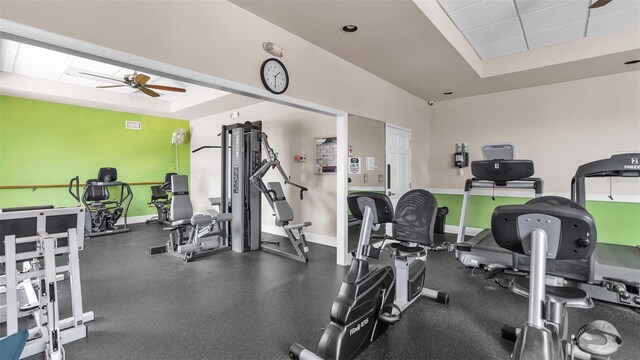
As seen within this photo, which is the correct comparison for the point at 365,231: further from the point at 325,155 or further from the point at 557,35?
the point at 557,35

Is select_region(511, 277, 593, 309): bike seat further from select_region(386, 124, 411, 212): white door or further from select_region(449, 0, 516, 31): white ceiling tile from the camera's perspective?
select_region(386, 124, 411, 212): white door

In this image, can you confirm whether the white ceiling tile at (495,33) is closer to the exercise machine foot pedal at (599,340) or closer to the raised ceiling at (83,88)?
the exercise machine foot pedal at (599,340)

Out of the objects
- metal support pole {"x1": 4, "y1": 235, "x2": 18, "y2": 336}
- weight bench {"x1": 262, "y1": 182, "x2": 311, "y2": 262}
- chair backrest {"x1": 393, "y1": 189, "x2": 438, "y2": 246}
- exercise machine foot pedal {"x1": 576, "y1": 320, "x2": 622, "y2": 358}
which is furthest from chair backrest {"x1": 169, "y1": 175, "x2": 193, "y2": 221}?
exercise machine foot pedal {"x1": 576, "y1": 320, "x2": 622, "y2": 358}

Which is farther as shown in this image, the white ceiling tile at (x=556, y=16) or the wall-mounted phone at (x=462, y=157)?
the wall-mounted phone at (x=462, y=157)

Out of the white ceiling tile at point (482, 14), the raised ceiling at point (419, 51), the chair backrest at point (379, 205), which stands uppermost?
the white ceiling tile at point (482, 14)

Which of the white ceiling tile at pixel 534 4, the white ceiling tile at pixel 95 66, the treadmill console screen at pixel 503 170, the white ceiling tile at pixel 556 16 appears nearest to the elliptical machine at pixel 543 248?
the treadmill console screen at pixel 503 170

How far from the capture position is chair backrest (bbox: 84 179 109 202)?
6.04 m

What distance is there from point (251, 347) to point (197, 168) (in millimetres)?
6734

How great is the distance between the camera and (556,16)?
10.7ft

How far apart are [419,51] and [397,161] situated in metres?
2.03

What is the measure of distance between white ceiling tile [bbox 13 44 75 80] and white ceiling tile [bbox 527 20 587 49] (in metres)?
6.60

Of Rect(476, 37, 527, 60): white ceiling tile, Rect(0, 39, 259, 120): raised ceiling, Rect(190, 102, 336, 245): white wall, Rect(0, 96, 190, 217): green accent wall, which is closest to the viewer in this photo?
Rect(476, 37, 527, 60): white ceiling tile

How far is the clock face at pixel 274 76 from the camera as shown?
2840 millimetres

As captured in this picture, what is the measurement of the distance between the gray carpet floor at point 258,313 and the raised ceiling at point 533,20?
3.03 m
